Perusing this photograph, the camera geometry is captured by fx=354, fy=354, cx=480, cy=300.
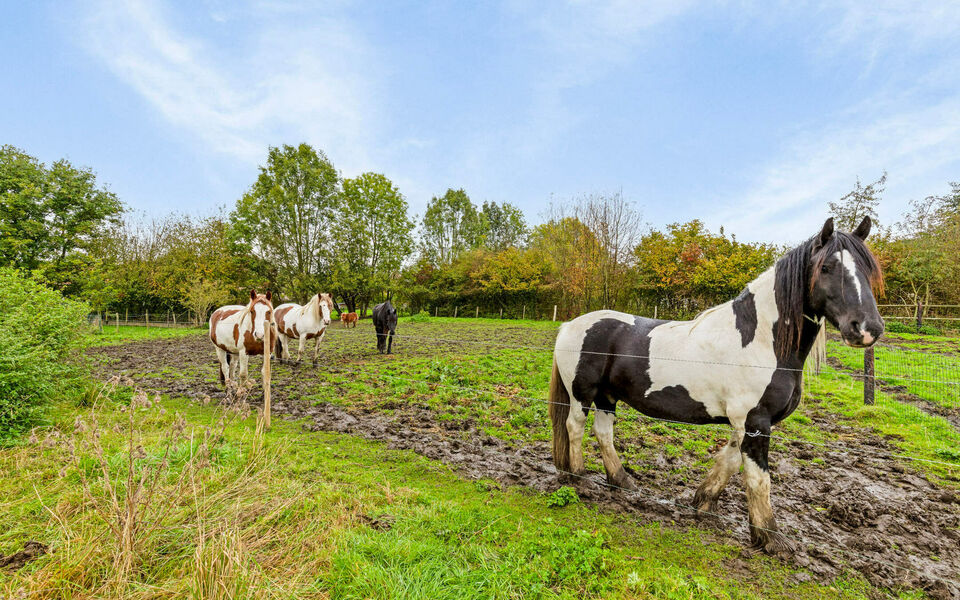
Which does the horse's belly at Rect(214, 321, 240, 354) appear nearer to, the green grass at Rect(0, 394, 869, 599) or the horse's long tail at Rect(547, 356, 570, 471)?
the green grass at Rect(0, 394, 869, 599)

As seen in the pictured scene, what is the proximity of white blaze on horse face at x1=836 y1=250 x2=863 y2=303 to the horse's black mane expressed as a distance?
1.2 inches

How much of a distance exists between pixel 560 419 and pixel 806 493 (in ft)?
7.39

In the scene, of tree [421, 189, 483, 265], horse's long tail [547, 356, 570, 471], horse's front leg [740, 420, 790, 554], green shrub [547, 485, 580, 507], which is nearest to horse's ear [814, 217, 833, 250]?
horse's front leg [740, 420, 790, 554]

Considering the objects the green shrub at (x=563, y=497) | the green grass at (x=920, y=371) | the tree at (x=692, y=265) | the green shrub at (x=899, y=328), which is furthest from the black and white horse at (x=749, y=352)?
the green shrub at (x=899, y=328)

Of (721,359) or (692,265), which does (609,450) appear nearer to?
(721,359)

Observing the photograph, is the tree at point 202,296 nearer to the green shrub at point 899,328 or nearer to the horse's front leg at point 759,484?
the horse's front leg at point 759,484

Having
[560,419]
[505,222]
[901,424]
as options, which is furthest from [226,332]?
[505,222]

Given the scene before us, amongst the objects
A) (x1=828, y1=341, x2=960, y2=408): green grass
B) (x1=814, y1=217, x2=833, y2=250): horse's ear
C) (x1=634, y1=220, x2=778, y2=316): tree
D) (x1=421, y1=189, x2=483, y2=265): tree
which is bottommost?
(x1=828, y1=341, x2=960, y2=408): green grass

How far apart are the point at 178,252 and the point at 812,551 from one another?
106ft

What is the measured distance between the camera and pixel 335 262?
79.0 feet

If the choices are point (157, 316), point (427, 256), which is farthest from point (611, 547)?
point (427, 256)

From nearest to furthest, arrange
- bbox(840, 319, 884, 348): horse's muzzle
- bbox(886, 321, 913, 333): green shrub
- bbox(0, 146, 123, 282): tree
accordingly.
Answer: bbox(840, 319, 884, 348): horse's muzzle < bbox(0, 146, 123, 282): tree < bbox(886, 321, 913, 333): green shrub

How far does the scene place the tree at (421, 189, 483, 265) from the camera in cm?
3809

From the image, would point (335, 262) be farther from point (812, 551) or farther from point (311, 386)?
point (812, 551)
